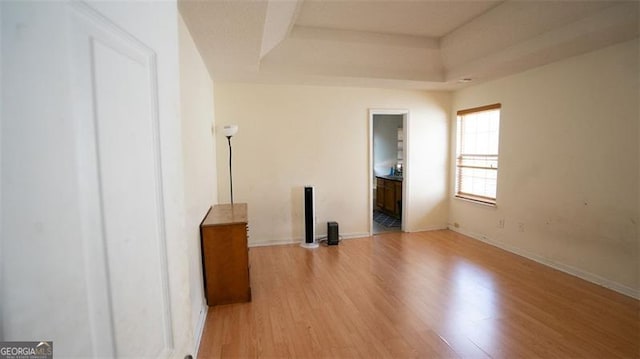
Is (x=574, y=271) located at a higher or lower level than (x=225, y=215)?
lower

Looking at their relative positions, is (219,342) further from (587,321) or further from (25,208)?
(587,321)

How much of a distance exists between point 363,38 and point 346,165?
1.92 meters

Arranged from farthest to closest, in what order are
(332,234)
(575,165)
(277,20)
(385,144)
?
(385,144), (332,234), (575,165), (277,20)

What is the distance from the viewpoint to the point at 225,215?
10.2ft

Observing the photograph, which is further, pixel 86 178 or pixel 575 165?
pixel 575 165

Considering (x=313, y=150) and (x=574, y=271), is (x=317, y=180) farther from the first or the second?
(x=574, y=271)

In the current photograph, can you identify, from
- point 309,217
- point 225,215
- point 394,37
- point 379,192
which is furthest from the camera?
point 379,192

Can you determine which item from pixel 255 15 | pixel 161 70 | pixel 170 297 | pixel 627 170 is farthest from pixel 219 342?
pixel 627 170

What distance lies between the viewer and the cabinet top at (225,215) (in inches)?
110

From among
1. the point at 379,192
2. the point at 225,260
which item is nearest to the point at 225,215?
the point at 225,260

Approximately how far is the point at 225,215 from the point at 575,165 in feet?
13.1

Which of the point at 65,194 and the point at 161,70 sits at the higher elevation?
the point at 161,70

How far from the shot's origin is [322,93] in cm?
465

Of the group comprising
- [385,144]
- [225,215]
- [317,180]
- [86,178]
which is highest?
[385,144]
